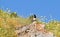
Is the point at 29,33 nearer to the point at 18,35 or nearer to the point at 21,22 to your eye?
the point at 18,35

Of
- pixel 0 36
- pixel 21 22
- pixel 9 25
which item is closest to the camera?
pixel 0 36

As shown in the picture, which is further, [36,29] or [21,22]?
[21,22]

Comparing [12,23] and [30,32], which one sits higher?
[12,23]

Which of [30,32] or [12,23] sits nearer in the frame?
[30,32]

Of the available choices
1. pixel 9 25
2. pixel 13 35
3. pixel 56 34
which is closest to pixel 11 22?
pixel 9 25

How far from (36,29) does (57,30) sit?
163cm

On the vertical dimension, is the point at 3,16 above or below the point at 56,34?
above

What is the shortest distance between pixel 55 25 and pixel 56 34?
1257mm

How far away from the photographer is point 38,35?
865 cm

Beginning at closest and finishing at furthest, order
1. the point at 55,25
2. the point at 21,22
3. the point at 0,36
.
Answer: the point at 0,36, the point at 21,22, the point at 55,25

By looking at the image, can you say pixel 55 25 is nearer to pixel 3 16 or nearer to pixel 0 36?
pixel 3 16

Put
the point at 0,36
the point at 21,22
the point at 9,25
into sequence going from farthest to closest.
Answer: the point at 21,22 → the point at 9,25 → the point at 0,36

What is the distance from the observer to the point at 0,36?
27.3ft

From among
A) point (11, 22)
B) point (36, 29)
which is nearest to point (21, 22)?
point (11, 22)
